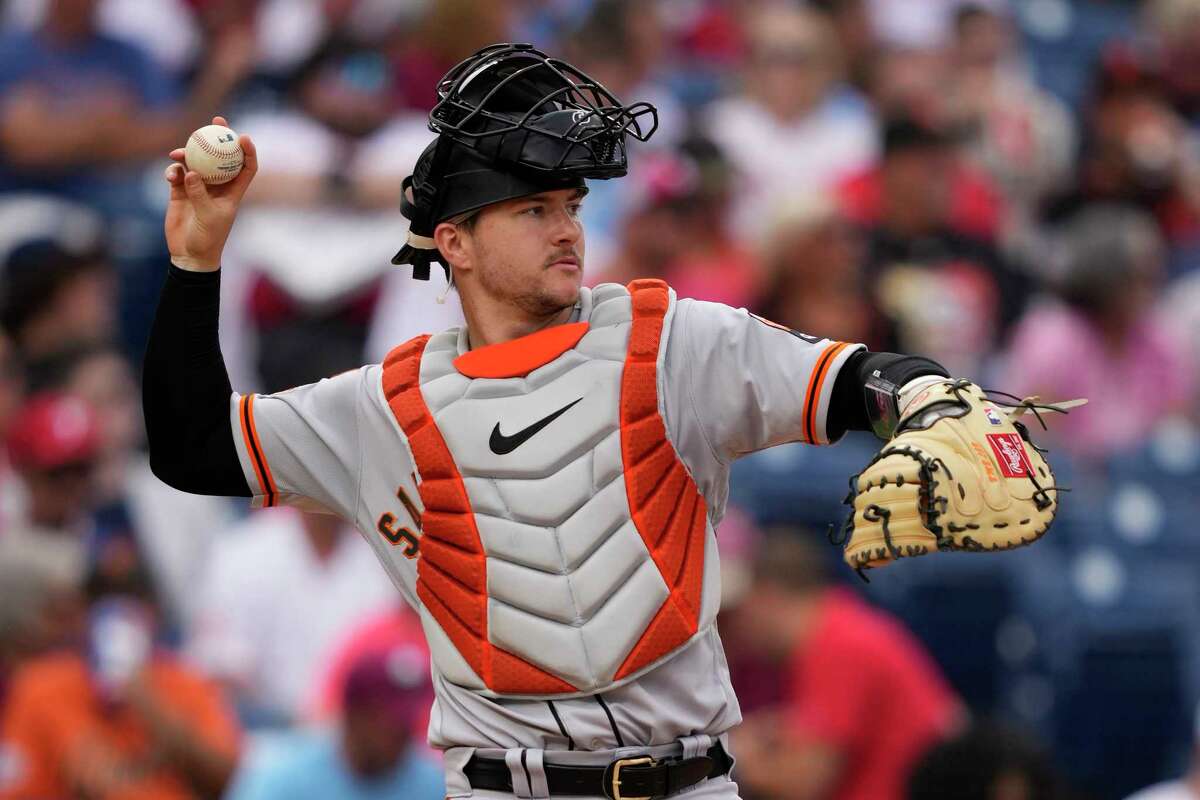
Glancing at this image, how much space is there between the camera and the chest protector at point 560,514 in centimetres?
304

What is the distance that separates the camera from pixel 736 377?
10.2 feet

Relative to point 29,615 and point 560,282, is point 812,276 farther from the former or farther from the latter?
point 560,282

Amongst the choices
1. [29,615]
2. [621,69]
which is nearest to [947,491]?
[29,615]

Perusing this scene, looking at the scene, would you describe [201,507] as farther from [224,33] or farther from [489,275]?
[489,275]

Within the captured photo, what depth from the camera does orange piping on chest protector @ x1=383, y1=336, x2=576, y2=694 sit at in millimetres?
3064

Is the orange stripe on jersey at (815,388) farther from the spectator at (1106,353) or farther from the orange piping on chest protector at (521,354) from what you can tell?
the spectator at (1106,353)

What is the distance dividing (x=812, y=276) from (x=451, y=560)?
403 cm

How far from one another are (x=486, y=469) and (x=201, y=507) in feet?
13.3

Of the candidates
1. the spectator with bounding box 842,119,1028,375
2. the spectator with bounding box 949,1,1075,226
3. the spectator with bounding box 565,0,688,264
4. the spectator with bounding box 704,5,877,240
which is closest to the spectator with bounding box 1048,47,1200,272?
the spectator with bounding box 949,1,1075,226

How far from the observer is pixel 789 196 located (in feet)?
24.5

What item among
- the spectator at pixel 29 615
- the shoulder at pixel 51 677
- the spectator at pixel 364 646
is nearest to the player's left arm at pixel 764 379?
the spectator at pixel 364 646

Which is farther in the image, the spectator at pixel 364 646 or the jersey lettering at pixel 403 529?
the spectator at pixel 364 646

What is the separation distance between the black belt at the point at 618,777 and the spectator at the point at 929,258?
14.4 ft

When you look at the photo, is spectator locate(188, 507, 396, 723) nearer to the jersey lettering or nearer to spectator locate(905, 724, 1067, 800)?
spectator locate(905, 724, 1067, 800)
